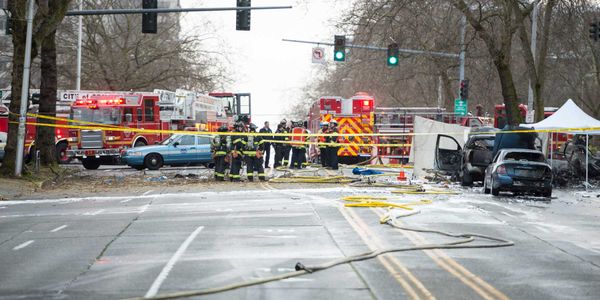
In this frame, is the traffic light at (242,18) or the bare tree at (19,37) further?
the traffic light at (242,18)

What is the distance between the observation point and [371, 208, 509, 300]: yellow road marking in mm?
8328

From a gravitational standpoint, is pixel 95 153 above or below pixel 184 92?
below

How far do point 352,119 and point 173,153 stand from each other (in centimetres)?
804

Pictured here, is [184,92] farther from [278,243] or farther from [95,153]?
[278,243]

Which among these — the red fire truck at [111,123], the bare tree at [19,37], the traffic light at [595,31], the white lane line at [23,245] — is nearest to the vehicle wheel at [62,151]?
the red fire truck at [111,123]

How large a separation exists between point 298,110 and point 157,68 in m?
71.2

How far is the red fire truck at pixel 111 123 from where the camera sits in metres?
34.7

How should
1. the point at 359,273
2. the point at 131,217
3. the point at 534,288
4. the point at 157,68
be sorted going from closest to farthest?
1. the point at 534,288
2. the point at 359,273
3. the point at 131,217
4. the point at 157,68

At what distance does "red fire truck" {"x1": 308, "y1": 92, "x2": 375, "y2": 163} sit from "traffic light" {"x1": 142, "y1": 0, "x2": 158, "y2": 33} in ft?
36.4

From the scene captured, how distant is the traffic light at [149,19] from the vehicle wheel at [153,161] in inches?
247

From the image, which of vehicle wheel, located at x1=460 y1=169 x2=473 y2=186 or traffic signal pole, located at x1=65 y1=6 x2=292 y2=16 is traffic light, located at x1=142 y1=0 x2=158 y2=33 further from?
vehicle wheel, located at x1=460 y1=169 x2=473 y2=186

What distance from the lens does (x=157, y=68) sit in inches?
2084

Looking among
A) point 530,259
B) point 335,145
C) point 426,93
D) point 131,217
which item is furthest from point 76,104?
point 426,93

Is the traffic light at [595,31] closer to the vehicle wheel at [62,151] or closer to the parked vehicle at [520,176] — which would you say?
the parked vehicle at [520,176]
